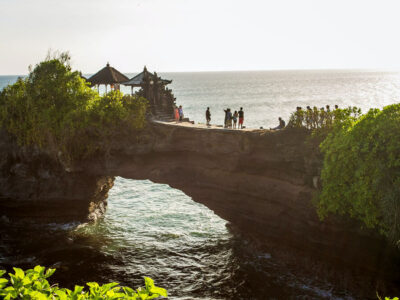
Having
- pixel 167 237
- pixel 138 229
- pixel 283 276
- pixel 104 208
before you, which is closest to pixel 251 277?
pixel 283 276

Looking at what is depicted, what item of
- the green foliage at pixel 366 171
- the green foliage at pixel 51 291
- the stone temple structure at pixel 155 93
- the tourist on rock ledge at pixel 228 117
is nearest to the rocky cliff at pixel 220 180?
the green foliage at pixel 366 171

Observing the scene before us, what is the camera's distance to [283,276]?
22219 millimetres

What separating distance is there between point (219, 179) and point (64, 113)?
13.6m

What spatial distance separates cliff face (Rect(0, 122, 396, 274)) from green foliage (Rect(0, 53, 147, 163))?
1282 mm

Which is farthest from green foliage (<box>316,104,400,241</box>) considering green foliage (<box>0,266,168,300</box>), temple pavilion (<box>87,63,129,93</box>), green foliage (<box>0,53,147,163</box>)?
temple pavilion (<box>87,63,129,93</box>)

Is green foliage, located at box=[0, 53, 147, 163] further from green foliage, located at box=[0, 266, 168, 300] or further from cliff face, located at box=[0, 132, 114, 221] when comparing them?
green foliage, located at box=[0, 266, 168, 300]

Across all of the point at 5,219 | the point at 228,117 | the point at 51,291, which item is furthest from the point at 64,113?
the point at 51,291

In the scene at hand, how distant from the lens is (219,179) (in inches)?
1078

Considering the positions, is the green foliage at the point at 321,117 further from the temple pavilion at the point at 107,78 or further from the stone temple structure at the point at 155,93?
the temple pavilion at the point at 107,78

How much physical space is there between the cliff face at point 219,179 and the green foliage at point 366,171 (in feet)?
6.88

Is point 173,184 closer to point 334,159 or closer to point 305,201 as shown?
point 305,201

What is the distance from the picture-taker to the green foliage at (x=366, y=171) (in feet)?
56.1

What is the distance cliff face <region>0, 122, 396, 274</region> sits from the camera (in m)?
23.1

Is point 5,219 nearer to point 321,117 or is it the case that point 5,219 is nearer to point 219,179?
point 219,179
